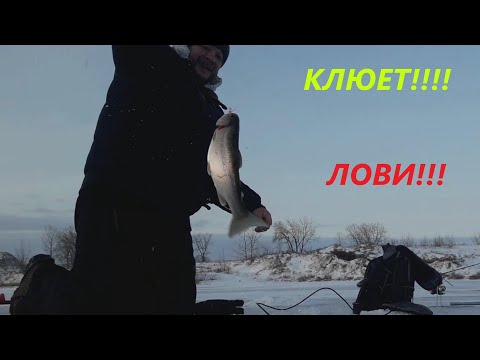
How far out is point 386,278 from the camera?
3727 mm

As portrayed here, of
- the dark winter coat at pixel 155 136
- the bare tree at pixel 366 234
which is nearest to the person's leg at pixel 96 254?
the dark winter coat at pixel 155 136

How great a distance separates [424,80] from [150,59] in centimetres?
196

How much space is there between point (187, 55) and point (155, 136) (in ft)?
2.15

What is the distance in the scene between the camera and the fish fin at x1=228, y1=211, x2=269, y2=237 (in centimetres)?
362

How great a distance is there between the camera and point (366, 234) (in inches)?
146

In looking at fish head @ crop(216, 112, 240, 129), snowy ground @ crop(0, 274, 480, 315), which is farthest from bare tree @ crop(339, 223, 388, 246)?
fish head @ crop(216, 112, 240, 129)

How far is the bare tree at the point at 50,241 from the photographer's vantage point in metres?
3.62

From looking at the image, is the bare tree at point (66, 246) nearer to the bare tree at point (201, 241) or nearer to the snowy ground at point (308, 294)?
the snowy ground at point (308, 294)

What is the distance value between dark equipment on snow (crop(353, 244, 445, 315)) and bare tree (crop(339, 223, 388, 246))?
0.28 ft

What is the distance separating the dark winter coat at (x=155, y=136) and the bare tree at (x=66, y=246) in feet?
1.15

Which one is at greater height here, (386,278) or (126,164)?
Result: (126,164)
